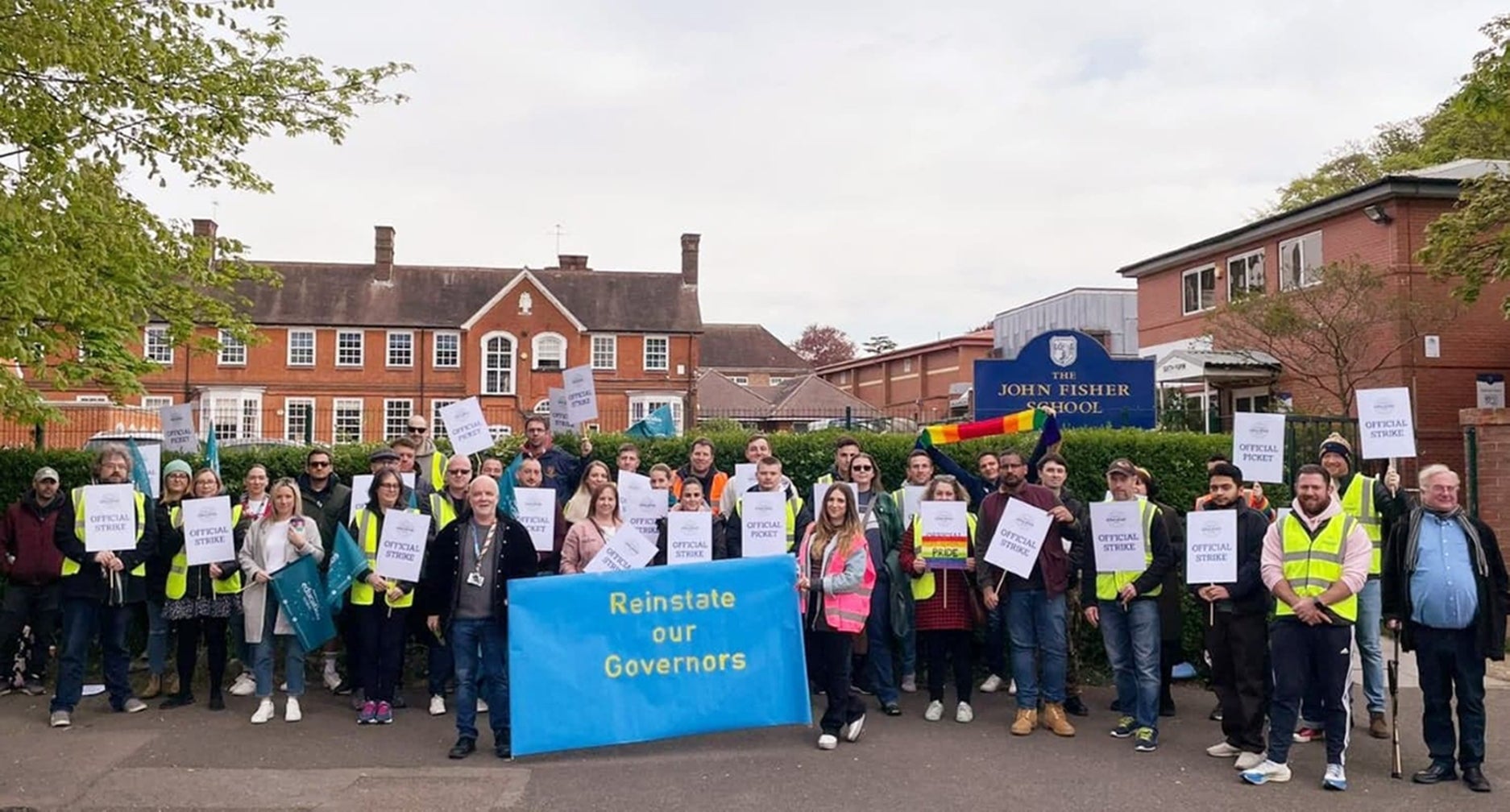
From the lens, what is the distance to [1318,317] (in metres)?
24.7

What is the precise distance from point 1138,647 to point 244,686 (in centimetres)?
691

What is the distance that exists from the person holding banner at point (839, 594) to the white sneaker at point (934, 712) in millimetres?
682

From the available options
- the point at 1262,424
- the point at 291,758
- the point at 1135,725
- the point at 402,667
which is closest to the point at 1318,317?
the point at 1262,424

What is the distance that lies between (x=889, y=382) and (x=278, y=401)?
2933cm

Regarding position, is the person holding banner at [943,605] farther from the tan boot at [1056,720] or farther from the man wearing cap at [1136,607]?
the man wearing cap at [1136,607]

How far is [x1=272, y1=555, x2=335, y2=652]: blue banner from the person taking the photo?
885cm

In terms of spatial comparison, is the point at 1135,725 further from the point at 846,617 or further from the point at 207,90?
the point at 207,90

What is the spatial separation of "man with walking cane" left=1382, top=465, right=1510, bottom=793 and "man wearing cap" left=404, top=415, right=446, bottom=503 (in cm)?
716

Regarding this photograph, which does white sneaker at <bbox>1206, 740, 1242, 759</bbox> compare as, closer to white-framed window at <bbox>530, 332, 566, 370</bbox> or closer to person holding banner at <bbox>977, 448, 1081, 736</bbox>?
person holding banner at <bbox>977, 448, 1081, 736</bbox>

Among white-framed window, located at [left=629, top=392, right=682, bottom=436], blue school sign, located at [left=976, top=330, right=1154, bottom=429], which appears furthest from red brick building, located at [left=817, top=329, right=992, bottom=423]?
blue school sign, located at [left=976, top=330, right=1154, bottom=429]

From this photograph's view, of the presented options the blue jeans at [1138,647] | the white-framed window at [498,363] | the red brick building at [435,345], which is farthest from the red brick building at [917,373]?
the blue jeans at [1138,647]

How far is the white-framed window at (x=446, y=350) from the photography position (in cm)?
5172

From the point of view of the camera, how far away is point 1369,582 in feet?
27.6

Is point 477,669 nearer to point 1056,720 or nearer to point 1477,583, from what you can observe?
point 1056,720
